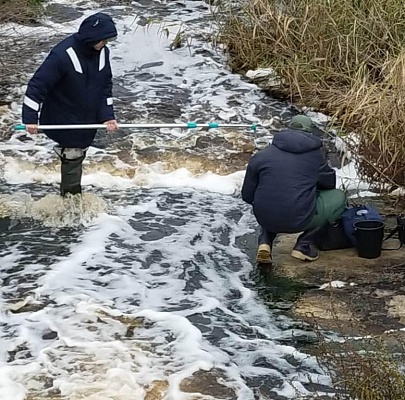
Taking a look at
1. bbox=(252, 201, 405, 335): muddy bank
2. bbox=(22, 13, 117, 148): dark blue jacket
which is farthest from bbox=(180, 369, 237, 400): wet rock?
bbox=(22, 13, 117, 148): dark blue jacket

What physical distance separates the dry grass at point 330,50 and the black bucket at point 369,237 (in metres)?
1.72

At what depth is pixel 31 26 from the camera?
11.8 meters

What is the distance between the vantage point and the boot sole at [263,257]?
6.00 metres

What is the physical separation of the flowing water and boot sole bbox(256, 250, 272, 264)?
0.24ft

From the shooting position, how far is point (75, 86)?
246 inches

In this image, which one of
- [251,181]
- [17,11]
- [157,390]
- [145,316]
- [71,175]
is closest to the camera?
[157,390]

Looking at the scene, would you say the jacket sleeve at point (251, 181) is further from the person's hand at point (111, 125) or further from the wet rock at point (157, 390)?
the wet rock at point (157, 390)

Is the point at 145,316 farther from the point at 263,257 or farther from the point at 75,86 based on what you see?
the point at 75,86

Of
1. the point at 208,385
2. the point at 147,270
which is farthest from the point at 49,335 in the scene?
the point at 147,270

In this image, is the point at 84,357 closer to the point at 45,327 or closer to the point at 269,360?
the point at 45,327

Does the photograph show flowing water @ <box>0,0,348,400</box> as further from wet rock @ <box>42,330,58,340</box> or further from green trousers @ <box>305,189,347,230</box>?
green trousers @ <box>305,189,347,230</box>

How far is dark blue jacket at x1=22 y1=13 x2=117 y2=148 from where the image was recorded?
6.08 metres

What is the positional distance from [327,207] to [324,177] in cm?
22

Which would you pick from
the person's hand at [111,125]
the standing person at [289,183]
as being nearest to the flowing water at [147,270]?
the standing person at [289,183]
